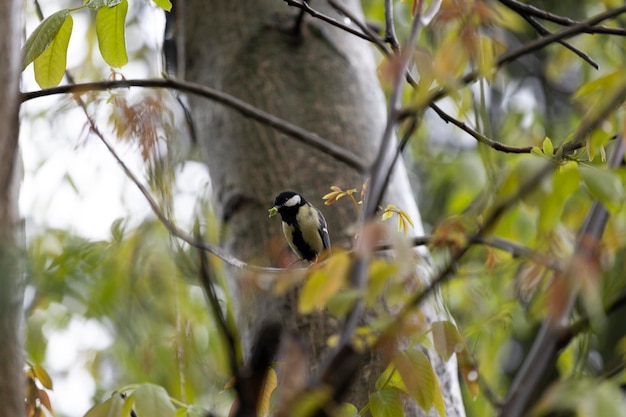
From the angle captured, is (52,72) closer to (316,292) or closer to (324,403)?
(316,292)

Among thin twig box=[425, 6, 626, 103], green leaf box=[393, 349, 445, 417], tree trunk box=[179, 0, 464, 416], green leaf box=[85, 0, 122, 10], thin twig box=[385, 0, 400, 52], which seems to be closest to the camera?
thin twig box=[425, 6, 626, 103]

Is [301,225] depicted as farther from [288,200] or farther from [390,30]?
[390,30]

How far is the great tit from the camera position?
1.99 metres

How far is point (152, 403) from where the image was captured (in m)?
1.39

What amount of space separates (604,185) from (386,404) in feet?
1.90

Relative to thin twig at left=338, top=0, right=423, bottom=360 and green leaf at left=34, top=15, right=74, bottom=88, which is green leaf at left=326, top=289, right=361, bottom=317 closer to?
thin twig at left=338, top=0, right=423, bottom=360

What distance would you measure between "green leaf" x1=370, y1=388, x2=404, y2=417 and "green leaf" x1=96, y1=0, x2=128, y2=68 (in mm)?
808

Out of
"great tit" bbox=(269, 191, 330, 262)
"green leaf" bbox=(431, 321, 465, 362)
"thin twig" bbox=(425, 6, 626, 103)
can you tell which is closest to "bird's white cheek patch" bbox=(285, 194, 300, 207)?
"great tit" bbox=(269, 191, 330, 262)

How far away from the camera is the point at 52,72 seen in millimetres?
1486

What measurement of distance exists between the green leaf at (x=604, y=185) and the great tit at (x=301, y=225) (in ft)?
3.19

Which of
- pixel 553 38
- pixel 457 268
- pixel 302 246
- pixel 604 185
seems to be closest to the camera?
pixel 604 185

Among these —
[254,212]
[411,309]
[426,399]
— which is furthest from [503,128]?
[411,309]

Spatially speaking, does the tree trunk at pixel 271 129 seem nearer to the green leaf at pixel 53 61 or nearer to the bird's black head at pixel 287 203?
the bird's black head at pixel 287 203

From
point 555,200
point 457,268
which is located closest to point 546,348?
point 555,200
